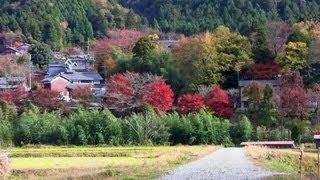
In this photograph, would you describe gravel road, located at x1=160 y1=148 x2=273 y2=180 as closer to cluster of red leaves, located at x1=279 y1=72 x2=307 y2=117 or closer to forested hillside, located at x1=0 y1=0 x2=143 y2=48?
cluster of red leaves, located at x1=279 y1=72 x2=307 y2=117

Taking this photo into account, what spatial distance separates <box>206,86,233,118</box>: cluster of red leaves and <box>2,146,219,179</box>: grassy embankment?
28.7ft

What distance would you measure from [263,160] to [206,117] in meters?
14.8

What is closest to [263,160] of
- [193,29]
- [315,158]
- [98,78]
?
[315,158]

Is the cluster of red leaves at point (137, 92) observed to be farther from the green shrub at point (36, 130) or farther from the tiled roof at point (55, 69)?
the tiled roof at point (55, 69)

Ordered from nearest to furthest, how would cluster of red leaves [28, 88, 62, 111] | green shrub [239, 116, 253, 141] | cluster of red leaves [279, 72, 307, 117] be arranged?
green shrub [239, 116, 253, 141] < cluster of red leaves [279, 72, 307, 117] < cluster of red leaves [28, 88, 62, 111]

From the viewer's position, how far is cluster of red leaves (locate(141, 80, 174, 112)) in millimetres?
41125

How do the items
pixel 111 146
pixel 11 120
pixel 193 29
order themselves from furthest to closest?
pixel 193 29 → pixel 11 120 → pixel 111 146

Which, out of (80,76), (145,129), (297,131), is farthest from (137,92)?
(80,76)

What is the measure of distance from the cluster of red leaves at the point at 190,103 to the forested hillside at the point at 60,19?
3377 cm

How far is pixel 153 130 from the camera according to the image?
38.8 meters

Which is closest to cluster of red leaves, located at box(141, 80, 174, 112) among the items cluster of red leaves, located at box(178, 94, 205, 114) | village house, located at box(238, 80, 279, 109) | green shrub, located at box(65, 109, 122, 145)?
cluster of red leaves, located at box(178, 94, 205, 114)

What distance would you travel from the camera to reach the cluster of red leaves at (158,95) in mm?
41125

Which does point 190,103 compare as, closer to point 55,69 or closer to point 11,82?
point 11,82

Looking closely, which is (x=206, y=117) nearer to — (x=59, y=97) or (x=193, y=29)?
(x=59, y=97)
